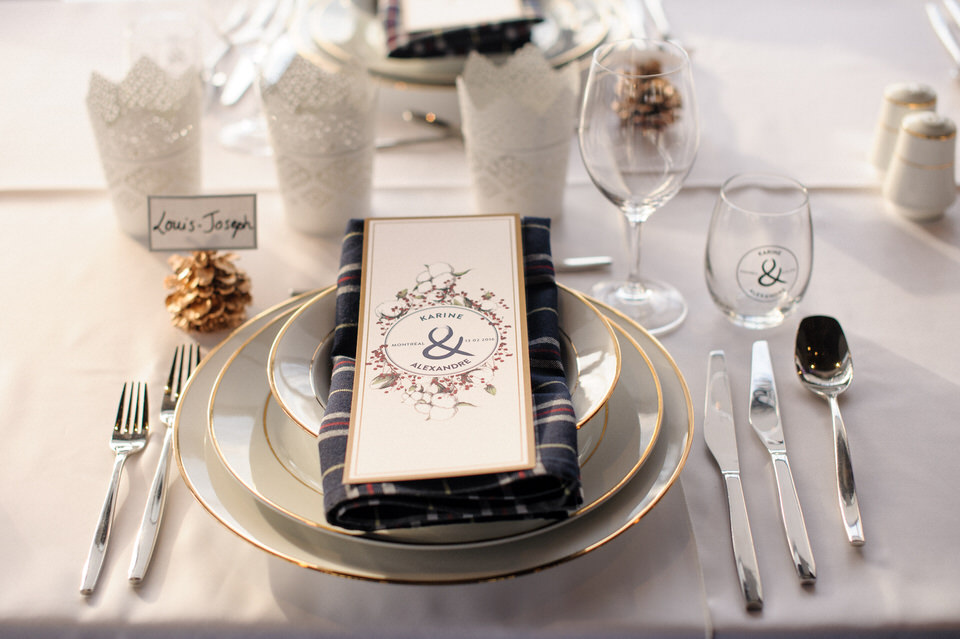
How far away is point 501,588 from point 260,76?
681 millimetres

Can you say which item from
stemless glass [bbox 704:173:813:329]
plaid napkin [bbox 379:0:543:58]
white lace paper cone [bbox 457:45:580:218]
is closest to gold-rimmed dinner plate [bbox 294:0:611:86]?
plaid napkin [bbox 379:0:543:58]

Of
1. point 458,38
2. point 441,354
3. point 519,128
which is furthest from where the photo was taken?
point 458,38

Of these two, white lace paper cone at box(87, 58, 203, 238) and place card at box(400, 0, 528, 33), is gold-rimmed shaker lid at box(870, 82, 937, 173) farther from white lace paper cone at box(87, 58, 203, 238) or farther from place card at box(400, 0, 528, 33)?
white lace paper cone at box(87, 58, 203, 238)

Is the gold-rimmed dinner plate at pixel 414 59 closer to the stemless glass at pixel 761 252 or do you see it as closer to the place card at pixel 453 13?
the place card at pixel 453 13

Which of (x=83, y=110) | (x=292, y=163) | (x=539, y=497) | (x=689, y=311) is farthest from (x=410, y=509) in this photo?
(x=83, y=110)

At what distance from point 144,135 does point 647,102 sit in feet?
1.99

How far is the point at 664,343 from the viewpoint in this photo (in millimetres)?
875

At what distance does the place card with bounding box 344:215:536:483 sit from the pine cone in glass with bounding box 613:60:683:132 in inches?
6.5

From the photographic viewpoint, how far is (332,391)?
2.06ft

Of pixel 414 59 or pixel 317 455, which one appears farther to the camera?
pixel 414 59

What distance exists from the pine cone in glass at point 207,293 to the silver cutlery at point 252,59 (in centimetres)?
48

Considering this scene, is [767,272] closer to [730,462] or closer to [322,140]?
[730,462]

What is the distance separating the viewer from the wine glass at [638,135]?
0.79 m

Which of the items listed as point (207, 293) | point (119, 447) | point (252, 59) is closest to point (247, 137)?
point (252, 59)
